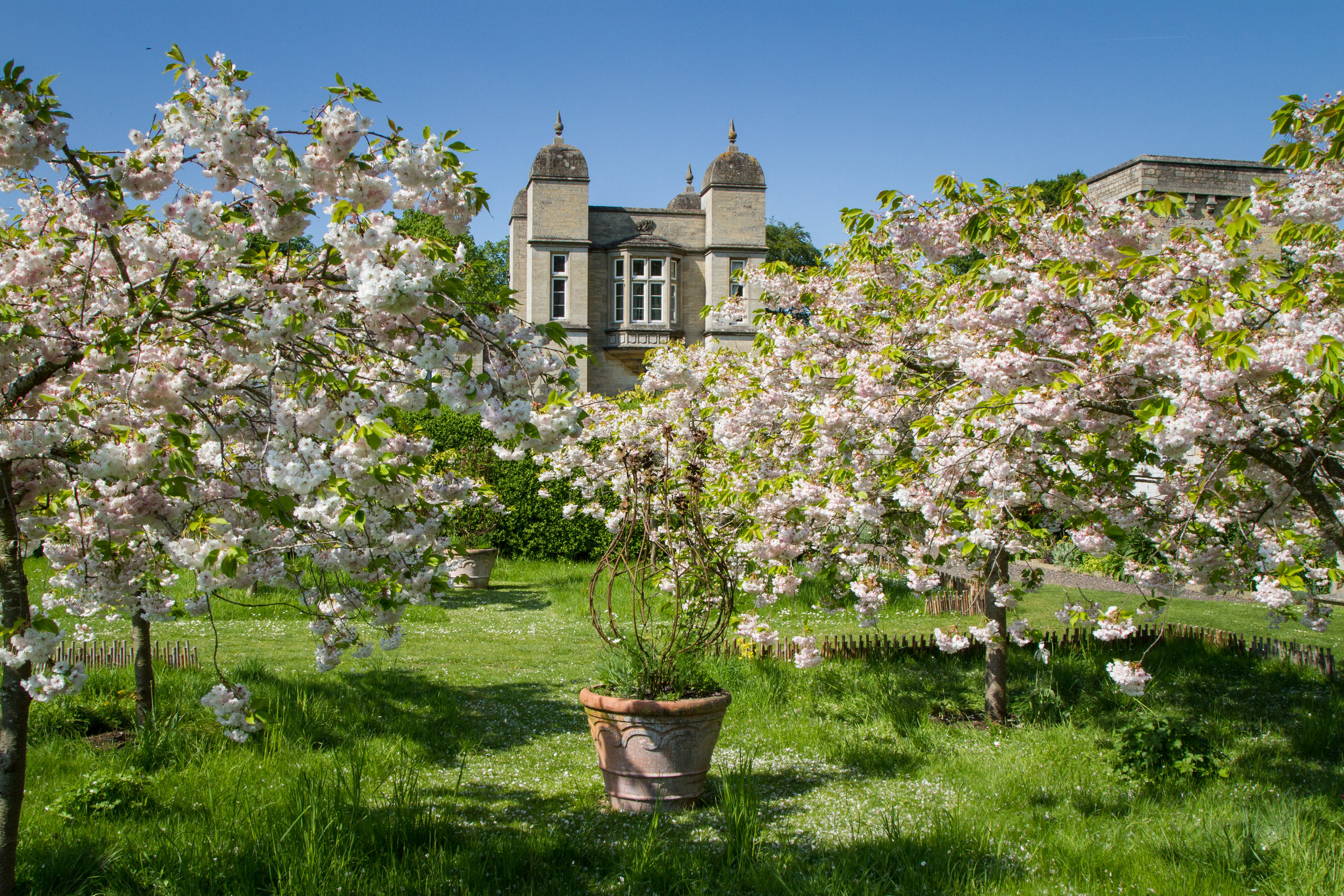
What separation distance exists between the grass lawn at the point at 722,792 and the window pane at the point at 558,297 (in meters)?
21.1

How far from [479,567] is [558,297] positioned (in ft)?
51.6

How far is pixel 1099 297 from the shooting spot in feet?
14.2

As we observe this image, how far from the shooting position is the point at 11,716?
131 inches

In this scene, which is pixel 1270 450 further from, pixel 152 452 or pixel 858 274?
pixel 152 452

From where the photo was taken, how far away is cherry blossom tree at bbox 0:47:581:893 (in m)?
2.72

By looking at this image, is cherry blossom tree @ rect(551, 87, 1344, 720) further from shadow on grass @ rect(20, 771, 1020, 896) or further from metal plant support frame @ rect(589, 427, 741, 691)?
shadow on grass @ rect(20, 771, 1020, 896)

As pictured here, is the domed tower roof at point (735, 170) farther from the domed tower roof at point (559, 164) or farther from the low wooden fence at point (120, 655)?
the low wooden fence at point (120, 655)

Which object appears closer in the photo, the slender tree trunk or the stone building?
the slender tree trunk

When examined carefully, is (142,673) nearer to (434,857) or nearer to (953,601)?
(434,857)

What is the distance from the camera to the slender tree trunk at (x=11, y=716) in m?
3.24

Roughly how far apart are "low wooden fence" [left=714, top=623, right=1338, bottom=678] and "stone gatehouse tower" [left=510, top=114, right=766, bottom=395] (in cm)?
1926

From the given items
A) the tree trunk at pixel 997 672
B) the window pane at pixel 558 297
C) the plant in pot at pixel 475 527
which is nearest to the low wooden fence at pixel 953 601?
the tree trunk at pixel 997 672

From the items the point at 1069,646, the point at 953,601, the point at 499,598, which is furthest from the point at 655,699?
the point at 499,598

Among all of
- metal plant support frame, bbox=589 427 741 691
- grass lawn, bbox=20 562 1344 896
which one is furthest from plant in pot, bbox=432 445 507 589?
metal plant support frame, bbox=589 427 741 691
